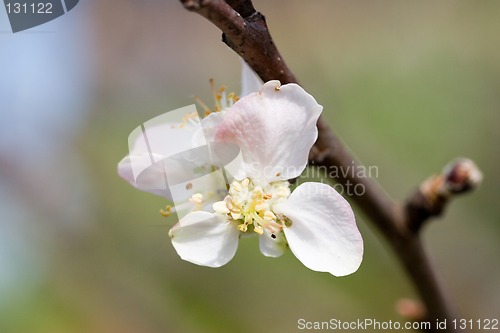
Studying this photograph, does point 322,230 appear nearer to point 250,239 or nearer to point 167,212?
point 167,212

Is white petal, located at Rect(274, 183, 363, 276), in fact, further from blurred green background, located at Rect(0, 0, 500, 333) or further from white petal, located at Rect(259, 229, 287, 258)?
blurred green background, located at Rect(0, 0, 500, 333)

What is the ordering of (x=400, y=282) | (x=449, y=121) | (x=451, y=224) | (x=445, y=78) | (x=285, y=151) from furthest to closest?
(x=445, y=78) → (x=449, y=121) → (x=451, y=224) → (x=400, y=282) → (x=285, y=151)

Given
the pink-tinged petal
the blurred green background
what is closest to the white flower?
the pink-tinged petal

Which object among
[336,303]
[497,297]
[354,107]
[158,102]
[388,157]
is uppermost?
[158,102]

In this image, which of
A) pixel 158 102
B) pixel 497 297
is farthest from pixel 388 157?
pixel 158 102

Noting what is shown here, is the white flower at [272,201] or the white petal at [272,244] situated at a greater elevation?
the white flower at [272,201]

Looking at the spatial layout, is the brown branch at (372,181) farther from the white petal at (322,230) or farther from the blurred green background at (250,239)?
the blurred green background at (250,239)

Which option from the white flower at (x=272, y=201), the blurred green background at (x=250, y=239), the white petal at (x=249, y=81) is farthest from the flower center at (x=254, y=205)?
the blurred green background at (x=250, y=239)

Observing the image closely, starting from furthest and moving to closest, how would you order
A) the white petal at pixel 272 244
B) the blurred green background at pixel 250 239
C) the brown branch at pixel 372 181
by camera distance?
the blurred green background at pixel 250 239
the white petal at pixel 272 244
the brown branch at pixel 372 181

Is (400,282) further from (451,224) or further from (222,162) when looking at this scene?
(222,162)
